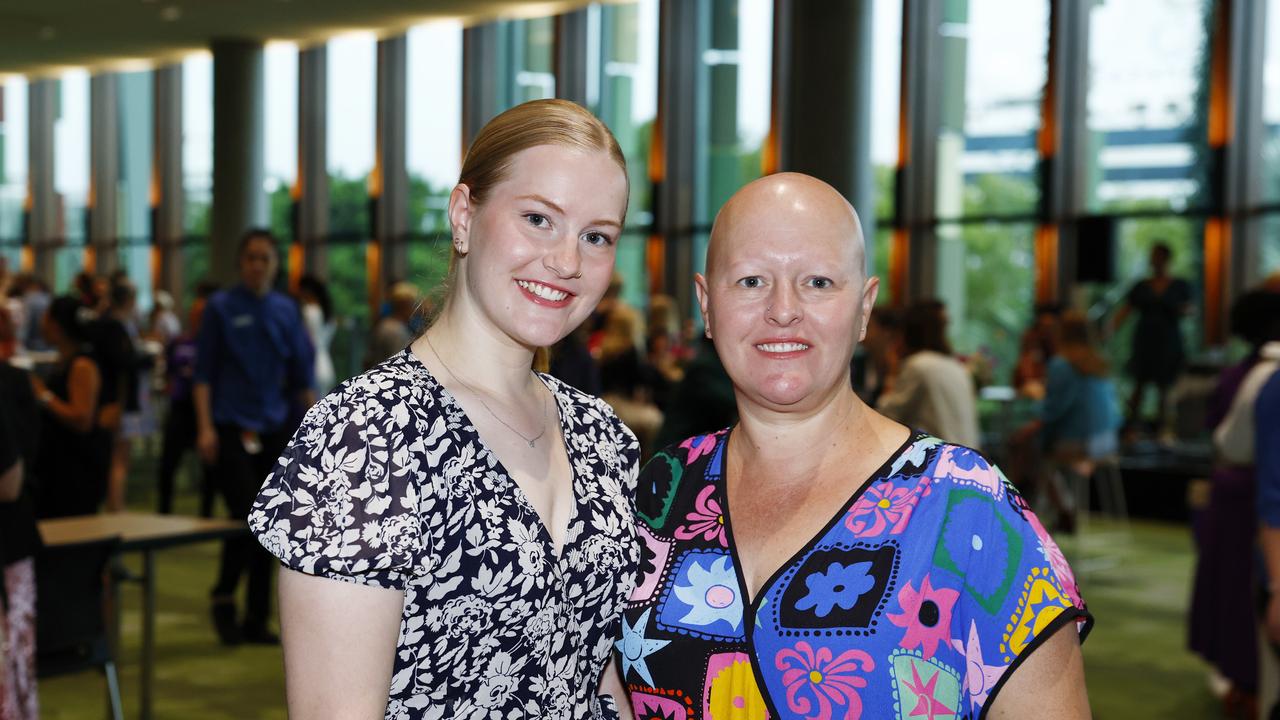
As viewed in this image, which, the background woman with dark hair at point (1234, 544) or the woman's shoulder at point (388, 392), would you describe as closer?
the woman's shoulder at point (388, 392)

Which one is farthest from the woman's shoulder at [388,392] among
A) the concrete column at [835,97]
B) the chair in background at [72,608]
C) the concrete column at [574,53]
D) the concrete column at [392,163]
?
the concrete column at [392,163]

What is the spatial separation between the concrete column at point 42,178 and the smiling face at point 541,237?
2141 cm

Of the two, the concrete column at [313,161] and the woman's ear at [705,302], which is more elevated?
the concrete column at [313,161]

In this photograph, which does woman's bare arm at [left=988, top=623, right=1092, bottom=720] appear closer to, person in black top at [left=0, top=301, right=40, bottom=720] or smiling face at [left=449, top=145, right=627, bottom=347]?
smiling face at [left=449, top=145, right=627, bottom=347]

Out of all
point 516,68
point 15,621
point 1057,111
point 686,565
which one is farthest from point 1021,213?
point 686,565

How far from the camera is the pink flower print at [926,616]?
5.04 feet

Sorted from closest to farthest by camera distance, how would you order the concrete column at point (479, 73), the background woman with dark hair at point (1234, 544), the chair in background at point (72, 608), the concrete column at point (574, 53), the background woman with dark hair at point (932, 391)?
the chair in background at point (72, 608)
the background woman with dark hair at point (1234, 544)
the background woman with dark hair at point (932, 391)
the concrete column at point (574, 53)
the concrete column at point (479, 73)

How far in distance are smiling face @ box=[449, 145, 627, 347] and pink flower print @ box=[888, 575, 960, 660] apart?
0.54 metres

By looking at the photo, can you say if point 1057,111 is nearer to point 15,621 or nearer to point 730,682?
point 15,621

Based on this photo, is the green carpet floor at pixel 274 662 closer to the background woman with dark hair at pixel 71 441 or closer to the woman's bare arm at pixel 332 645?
the background woman with dark hair at pixel 71 441

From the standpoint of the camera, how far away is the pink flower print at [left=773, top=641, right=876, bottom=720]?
1.54 meters

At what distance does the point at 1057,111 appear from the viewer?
11.5m

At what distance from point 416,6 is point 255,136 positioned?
11.9ft

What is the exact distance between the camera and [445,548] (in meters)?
1.48
